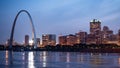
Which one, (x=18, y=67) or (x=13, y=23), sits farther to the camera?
(x=13, y=23)

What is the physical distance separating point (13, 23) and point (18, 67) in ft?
388

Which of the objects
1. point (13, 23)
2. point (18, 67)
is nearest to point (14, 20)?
point (13, 23)

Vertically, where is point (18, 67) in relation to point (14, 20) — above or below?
below

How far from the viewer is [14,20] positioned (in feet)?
531

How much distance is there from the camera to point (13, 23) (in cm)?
16275

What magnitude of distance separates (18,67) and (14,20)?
11745cm

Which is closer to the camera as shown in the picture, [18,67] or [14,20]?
[18,67]

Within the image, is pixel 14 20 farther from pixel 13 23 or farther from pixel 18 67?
pixel 18 67

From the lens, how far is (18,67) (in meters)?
46.2

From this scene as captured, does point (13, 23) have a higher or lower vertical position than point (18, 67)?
higher

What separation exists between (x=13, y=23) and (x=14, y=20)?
1691 millimetres
